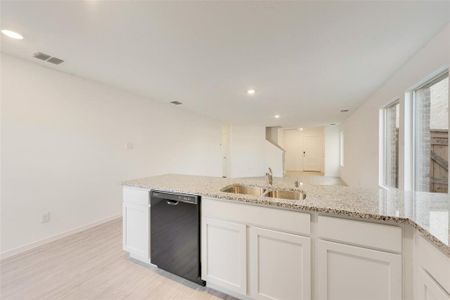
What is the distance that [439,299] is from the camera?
88cm

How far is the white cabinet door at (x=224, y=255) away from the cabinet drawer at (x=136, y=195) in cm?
Result: 72

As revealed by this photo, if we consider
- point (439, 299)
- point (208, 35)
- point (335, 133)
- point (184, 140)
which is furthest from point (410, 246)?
point (335, 133)

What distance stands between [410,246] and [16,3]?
3.15 metres

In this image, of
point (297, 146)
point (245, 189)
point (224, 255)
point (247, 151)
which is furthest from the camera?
point (297, 146)

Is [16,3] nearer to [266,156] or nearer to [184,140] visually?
[184,140]

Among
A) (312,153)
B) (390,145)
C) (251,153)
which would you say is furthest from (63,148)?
(312,153)

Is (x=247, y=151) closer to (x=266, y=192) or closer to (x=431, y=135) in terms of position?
(x=431, y=135)

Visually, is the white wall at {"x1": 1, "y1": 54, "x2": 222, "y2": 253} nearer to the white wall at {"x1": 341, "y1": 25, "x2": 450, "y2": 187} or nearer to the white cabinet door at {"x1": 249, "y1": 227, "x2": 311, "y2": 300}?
the white cabinet door at {"x1": 249, "y1": 227, "x2": 311, "y2": 300}

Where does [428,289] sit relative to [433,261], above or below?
below

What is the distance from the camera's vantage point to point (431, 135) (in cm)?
215

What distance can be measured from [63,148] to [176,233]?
2.27 m

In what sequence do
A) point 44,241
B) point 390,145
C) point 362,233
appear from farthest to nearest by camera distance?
point 390,145, point 44,241, point 362,233

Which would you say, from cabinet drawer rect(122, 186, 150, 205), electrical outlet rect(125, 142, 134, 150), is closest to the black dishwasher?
cabinet drawer rect(122, 186, 150, 205)

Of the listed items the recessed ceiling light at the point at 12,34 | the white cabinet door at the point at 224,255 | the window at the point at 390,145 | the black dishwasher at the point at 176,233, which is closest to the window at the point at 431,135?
the window at the point at 390,145
